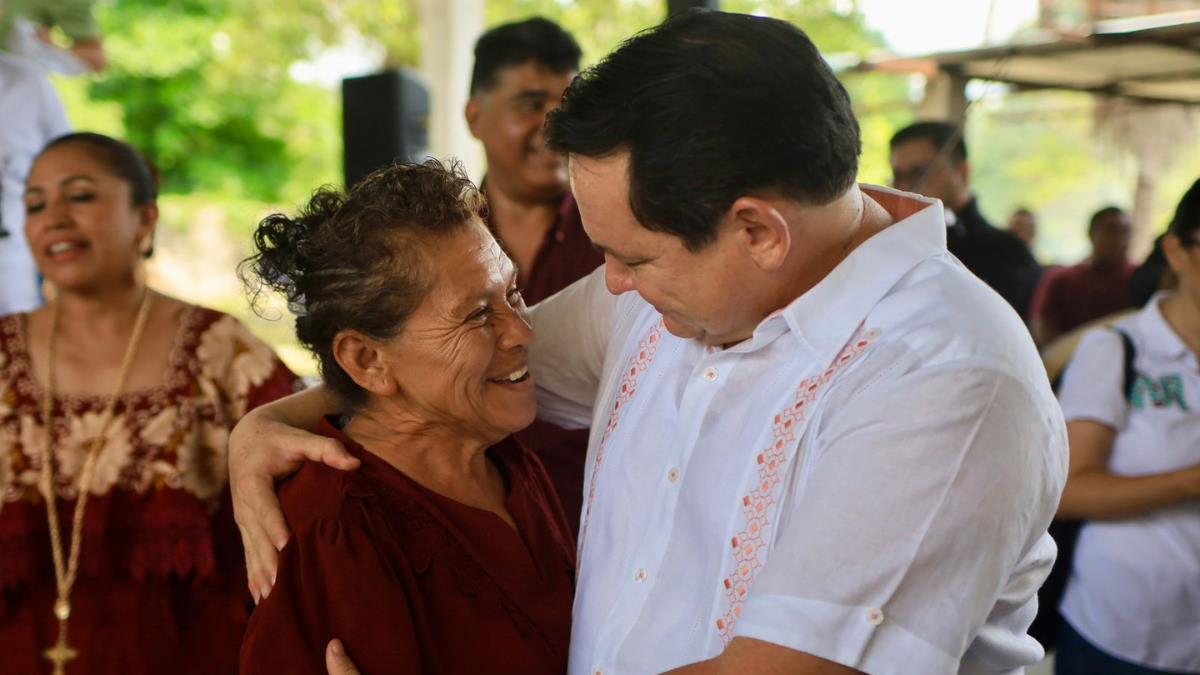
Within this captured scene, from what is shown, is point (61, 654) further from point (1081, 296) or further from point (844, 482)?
point (1081, 296)

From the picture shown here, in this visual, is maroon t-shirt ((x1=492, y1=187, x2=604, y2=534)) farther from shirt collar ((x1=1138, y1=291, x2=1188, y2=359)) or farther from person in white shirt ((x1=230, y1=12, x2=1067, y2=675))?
shirt collar ((x1=1138, y1=291, x2=1188, y2=359))

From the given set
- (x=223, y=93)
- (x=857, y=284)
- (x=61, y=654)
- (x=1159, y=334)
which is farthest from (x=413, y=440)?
(x=223, y=93)

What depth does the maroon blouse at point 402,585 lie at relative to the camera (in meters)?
1.48

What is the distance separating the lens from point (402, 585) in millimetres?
1555

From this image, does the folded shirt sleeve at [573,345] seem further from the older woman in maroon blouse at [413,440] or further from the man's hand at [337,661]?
the man's hand at [337,661]

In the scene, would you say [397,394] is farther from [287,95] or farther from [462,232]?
[287,95]

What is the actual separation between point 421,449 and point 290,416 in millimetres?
229

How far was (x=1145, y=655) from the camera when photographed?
263cm

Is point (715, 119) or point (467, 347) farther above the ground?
point (715, 119)

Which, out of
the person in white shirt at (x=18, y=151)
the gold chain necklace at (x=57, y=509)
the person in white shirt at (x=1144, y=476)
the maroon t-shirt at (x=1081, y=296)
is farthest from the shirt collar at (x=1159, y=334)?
→ the person in white shirt at (x=18, y=151)

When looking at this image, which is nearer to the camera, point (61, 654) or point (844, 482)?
point (844, 482)

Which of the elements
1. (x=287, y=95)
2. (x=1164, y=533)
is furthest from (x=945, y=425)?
(x=287, y=95)

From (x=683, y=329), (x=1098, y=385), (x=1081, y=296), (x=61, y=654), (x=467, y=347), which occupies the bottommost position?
(x=1081, y=296)

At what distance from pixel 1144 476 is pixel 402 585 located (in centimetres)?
181
